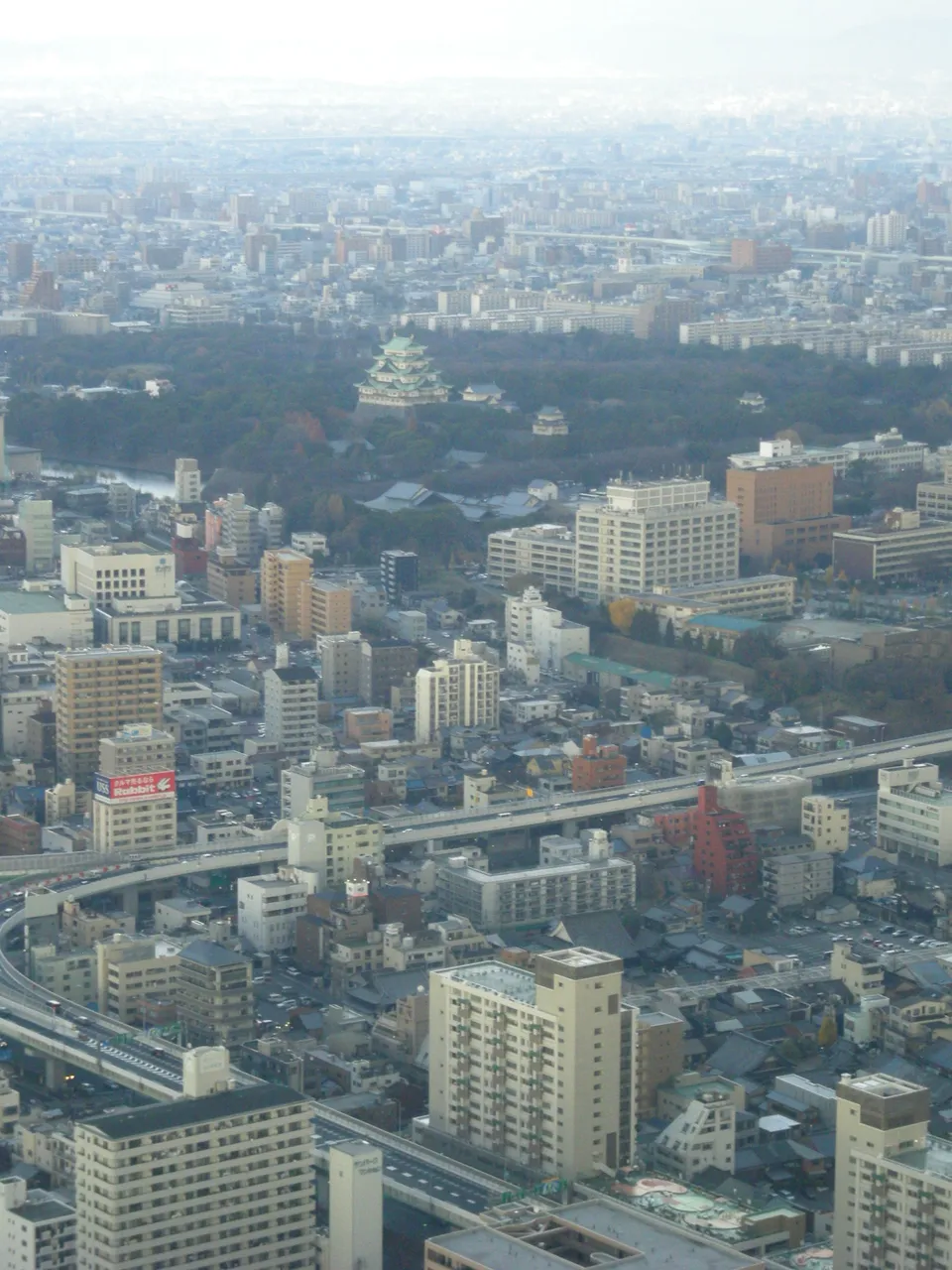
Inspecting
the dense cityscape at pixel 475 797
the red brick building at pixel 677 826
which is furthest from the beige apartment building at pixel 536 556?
the red brick building at pixel 677 826

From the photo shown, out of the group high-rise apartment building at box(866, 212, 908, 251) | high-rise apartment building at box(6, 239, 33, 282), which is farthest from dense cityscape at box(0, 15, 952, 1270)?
high-rise apartment building at box(866, 212, 908, 251)

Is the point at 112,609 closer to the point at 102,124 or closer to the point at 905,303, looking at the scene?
the point at 905,303

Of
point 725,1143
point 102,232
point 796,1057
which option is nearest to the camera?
point 725,1143

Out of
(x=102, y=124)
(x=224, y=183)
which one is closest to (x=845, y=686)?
(x=224, y=183)

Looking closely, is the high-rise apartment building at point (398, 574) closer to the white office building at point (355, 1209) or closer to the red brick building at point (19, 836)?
the red brick building at point (19, 836)

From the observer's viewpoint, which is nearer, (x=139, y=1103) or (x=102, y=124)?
(x=139, y=1103)
